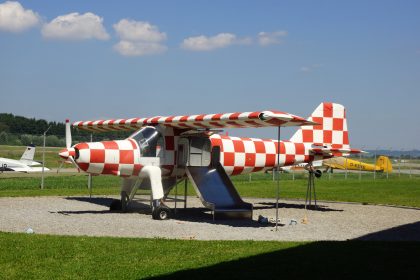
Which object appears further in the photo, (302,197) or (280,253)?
(302,197)

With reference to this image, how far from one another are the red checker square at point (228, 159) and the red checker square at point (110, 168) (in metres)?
3.74

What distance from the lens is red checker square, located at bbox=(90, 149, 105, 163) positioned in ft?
51.3

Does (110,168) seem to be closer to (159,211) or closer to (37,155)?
(159,211)

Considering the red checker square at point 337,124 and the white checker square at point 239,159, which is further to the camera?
the red checker square at point 337,124

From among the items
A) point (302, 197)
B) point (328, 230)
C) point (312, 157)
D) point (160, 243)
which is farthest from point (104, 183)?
point (160, 243)

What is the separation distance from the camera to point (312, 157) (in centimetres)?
2006

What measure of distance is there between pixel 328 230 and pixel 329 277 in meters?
6.27

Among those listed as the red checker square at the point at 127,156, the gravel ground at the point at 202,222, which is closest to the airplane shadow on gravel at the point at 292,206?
the gravel ground at the point at 202,222

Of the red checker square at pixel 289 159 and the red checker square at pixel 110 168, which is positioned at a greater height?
the red checker square at pixel 289 159

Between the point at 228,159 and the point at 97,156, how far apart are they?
4.48 meters

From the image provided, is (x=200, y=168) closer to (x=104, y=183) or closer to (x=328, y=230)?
(x=328, y=230)

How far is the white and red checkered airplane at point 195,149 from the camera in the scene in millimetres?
15578

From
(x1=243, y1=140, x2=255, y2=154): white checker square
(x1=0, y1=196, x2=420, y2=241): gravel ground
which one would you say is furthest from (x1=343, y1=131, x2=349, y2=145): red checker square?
(x1=243, y1=140, x2=255, y2=154): white checker square

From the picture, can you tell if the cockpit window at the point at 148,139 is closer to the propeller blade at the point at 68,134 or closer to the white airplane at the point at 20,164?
the propeller blade at the point at 68,134
